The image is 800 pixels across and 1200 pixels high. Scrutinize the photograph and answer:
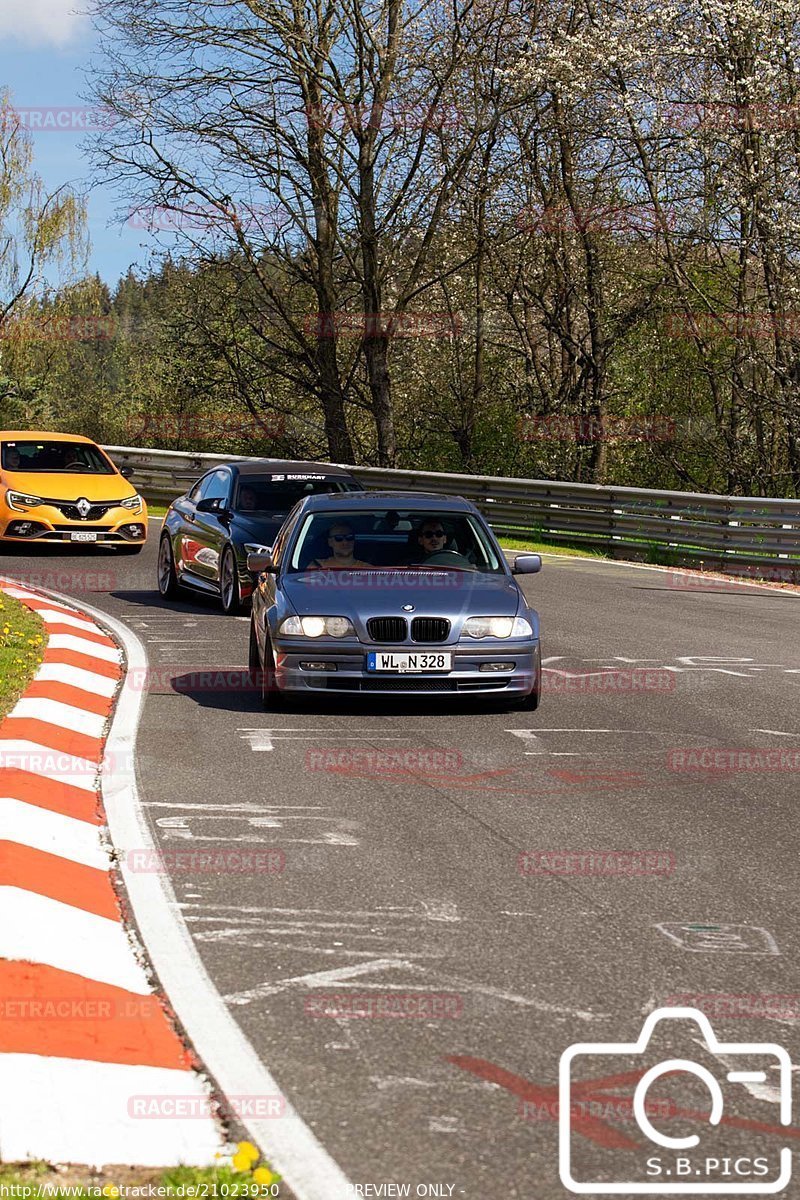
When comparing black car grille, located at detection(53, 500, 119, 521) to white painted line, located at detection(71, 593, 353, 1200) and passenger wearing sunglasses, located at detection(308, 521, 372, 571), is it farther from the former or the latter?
white painted line, located at detection(71, 593, 353, 1200)

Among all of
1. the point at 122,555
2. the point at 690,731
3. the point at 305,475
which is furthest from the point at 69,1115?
the point at 122,555

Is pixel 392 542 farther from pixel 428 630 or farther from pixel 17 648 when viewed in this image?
pixel 17 648

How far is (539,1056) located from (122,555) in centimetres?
1935

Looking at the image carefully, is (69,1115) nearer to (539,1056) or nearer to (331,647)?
(539,1056)

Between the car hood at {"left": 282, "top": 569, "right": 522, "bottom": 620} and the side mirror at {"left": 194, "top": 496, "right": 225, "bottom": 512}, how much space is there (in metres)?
5.57

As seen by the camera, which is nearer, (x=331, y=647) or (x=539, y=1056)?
(x=539, y=1056)

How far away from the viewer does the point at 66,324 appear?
59094mm

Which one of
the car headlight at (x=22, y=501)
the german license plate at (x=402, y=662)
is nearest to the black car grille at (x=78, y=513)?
the car headlight at (x=22, y=501)

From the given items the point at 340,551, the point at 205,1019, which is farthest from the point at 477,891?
the point at 340,551

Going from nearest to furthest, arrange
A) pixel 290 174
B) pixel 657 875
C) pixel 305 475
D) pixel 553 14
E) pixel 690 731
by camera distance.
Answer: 1. pixel 657 875
2. pixel 690 731
3. pixel 305 475
4. pixel 553 14
5. pixel 290 174

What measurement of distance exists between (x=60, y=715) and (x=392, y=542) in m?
2.81

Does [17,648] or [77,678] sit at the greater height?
[17,648]

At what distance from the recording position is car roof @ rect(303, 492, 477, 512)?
1228 centimetres

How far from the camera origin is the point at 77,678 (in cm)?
1225
